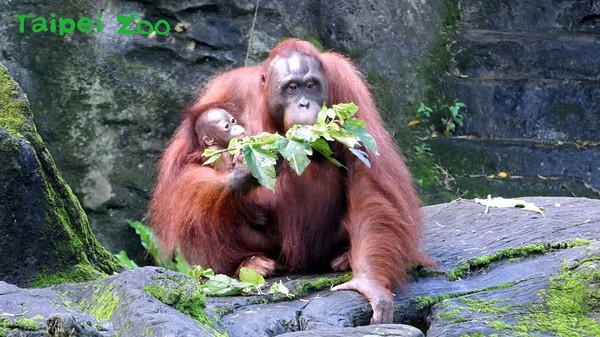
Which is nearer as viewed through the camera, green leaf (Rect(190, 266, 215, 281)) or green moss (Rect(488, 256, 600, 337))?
green moss (Rect(488, 256, 600, 337))

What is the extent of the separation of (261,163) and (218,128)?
804 mm

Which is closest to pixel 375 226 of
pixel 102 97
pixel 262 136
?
pixel 262 136

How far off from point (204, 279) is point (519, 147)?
3.92 m

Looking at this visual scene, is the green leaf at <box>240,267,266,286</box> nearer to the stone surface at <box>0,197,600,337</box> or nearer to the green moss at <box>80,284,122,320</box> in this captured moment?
the stone surface at <box>0,197,600,337</box>

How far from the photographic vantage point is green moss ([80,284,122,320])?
2.75 meters

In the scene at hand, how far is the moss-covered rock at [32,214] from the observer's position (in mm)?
3164

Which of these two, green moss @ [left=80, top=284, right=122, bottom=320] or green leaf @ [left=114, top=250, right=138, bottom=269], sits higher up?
green moss @ [left=80, top=284, right=122, bottom=320]

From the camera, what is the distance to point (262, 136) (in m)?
3.83

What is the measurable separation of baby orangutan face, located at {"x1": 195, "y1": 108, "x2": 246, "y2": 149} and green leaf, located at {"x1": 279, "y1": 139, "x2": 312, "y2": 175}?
728mm

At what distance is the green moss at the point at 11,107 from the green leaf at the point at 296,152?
954 millimetres

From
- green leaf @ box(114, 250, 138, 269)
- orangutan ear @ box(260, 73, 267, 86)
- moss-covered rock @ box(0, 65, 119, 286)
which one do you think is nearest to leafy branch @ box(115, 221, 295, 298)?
moss-covered rock @ box(0, 65, 119, 286)

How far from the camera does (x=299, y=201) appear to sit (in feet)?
13.9

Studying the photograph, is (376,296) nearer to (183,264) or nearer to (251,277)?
(251,277)

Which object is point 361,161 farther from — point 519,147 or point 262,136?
point 519,147
